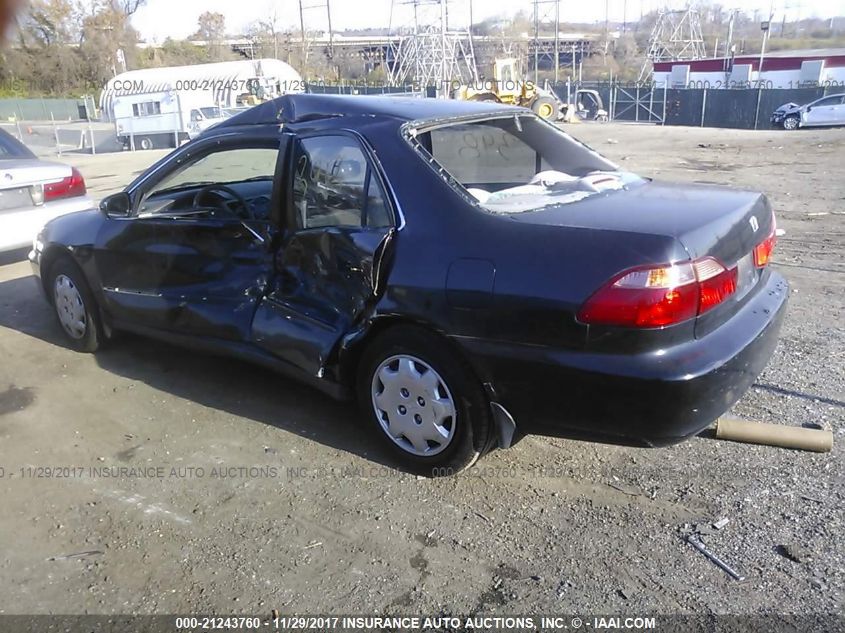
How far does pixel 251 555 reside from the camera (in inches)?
116

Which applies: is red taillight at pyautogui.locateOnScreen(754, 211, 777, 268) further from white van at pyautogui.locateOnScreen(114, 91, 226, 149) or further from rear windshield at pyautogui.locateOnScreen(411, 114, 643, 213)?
white van at pyautogui.locateOnScreen(114, 91, 226, 149)

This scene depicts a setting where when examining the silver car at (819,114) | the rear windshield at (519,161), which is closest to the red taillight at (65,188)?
the rear windshield at (519,161)

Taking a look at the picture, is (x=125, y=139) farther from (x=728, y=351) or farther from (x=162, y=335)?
(x=728, y=351)

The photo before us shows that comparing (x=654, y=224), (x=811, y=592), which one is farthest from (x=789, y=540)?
(x=654, y=224)

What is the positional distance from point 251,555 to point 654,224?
2105mm

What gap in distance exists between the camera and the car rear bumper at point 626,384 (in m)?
2.73

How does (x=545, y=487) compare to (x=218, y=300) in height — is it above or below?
below

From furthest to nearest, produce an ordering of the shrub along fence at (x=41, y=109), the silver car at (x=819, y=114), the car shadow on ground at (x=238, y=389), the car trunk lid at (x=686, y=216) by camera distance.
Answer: the shrub along fence at (x=41, y=109) → the silver car at (x=819, y=114) → the car shadow on ground at (x=238, y=389) → the car trunk lid at (x=686, y=216)

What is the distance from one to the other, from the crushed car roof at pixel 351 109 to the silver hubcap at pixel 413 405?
124 cm

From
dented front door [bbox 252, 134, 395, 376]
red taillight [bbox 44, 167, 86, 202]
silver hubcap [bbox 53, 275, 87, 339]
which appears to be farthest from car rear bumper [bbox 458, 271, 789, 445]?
red taillight [bbox 44, 167, 86, 202]

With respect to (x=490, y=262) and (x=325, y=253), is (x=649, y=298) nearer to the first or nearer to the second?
(x=490, y=262)

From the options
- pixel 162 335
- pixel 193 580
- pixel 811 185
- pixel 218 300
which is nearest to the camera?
pixel 193 580

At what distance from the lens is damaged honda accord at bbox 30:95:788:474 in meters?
2.77

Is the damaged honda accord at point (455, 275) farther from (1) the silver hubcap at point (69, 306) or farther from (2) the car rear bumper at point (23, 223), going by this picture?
(2) the car rear bumper at point (23, 223)
